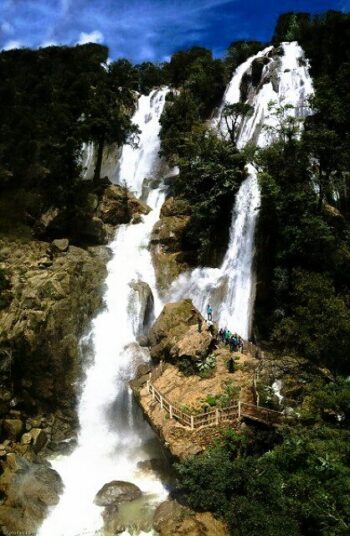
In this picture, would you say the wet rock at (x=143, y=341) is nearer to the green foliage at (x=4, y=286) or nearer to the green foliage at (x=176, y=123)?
the green foliage at (x=4, y=286)

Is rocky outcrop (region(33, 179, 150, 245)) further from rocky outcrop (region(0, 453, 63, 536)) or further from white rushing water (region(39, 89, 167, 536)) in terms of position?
rocky outcrop (region(0, 453, 63, 536))

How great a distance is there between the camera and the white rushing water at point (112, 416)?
18969 millimetres

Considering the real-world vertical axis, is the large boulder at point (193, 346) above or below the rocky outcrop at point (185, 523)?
above

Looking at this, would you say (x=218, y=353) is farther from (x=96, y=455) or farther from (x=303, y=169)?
(x=303, y=169)

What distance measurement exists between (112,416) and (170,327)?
604cm

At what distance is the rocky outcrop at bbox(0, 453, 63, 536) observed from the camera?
57.6ft

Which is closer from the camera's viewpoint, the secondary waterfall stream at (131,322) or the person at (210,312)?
the secondary waterfall stream at (131,322)

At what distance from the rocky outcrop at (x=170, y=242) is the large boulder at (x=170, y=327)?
6.42 m

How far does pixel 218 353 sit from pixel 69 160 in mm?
23276

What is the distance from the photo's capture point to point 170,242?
115ft

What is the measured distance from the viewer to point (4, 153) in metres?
36.8

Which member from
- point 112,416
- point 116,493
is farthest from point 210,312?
point 116,493

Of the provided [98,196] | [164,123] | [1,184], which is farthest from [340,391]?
[164,123]

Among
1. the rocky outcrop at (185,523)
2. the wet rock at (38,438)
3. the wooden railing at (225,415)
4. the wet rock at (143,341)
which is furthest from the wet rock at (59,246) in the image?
the rocky outcrop at (185,523)
